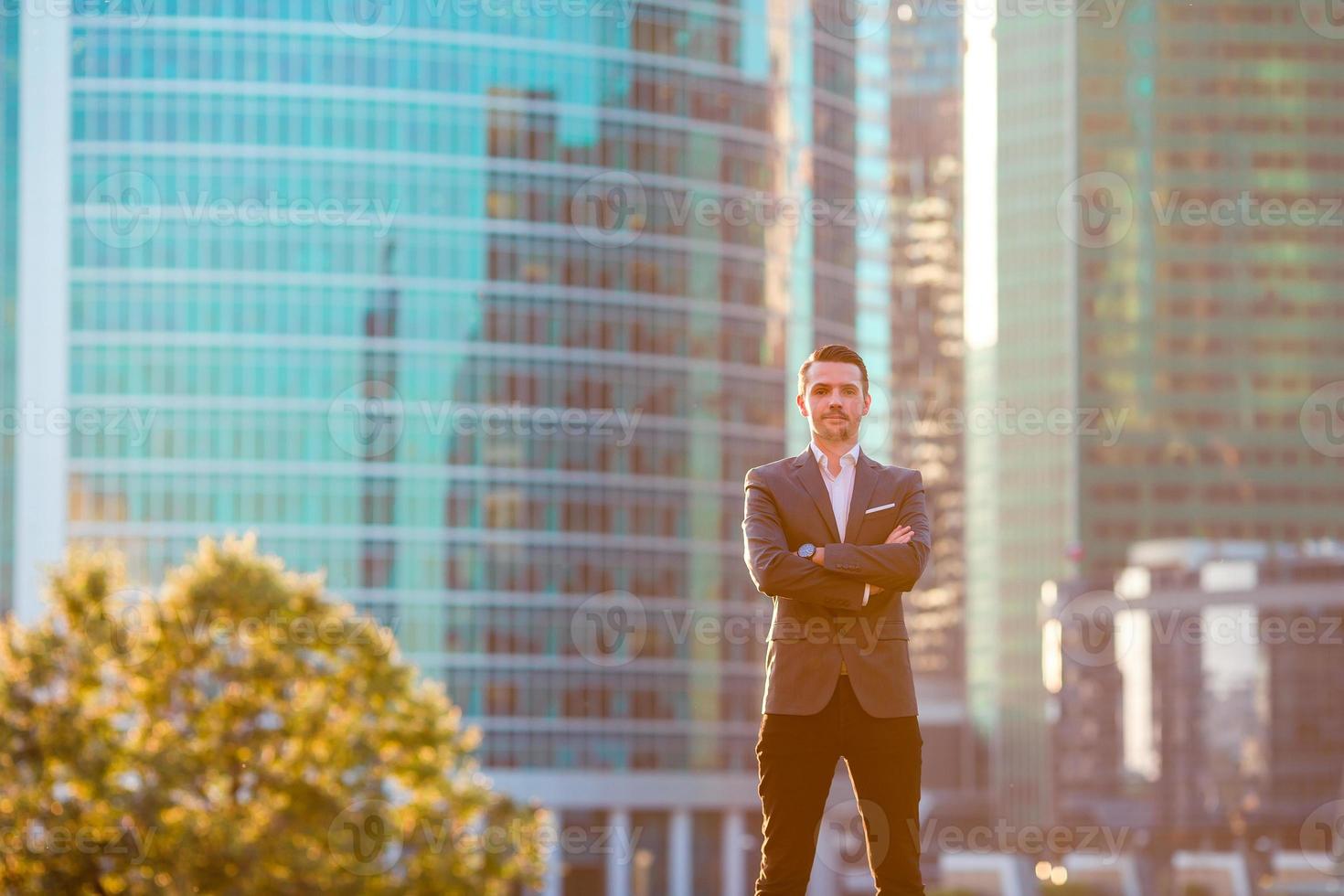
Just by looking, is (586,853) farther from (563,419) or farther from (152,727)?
(152,727)

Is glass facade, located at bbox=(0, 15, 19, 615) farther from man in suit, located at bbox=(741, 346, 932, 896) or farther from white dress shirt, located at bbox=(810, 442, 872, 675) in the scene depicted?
man in suit, located at bbox=(741, 346, 932, 896)

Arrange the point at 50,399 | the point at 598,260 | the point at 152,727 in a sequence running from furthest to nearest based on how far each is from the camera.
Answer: the point at 598,260, the point at 50,399, the point at 152,727

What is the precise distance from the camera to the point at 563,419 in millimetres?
144625

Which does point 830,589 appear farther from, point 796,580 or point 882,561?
point 882,561

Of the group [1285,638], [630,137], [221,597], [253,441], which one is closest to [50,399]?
[253,441]

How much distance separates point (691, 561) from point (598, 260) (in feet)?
59.5

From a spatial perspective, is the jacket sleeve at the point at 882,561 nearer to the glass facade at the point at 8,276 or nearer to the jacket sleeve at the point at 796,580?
the jacket sleeve at the point at 796,580

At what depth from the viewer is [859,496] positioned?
562 inches

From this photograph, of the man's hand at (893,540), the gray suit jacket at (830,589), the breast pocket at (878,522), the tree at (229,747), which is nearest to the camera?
the gray suit jacket at (830,589)

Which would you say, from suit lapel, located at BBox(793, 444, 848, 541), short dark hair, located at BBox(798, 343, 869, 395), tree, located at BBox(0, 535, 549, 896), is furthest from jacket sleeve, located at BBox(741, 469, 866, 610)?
tree, located at BBox(0, 535, 549, 896)

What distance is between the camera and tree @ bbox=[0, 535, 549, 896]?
6031cm

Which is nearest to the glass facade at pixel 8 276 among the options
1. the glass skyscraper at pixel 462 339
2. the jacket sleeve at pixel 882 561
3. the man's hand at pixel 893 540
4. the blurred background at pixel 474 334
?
the blurred background at pixel 474 334

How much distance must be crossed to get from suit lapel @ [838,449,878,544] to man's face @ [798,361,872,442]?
20 cm

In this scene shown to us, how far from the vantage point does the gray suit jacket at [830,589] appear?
1369 centimetres
